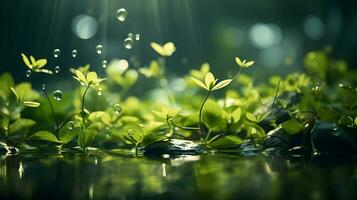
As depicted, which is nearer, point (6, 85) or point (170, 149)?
point (170, 149)

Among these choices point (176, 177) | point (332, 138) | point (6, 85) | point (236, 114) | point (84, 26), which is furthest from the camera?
point (84, 26)

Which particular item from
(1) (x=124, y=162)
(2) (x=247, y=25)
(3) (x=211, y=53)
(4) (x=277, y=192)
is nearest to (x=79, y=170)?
(1) (x=124, y=162)

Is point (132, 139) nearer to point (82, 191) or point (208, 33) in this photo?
point (82, 191)

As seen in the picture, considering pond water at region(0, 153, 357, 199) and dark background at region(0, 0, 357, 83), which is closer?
pond water at region(0, 153, 357, 199)

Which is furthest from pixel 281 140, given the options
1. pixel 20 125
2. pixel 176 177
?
pixel 20 125

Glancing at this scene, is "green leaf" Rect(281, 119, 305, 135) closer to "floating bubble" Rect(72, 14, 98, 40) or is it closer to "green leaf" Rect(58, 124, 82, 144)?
"green leaf" Rect(58, 124, 82, 144)

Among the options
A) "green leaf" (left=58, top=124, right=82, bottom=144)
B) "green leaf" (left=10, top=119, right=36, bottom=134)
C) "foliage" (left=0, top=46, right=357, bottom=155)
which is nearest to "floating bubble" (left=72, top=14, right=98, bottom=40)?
"foliage" (left=0, top=46, right=357, bottom=155)

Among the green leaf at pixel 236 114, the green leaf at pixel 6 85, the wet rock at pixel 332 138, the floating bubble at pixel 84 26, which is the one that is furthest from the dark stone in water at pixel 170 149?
the floating bubble at pixel 84 26

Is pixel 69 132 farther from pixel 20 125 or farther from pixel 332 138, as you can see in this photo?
pixel 332 138
